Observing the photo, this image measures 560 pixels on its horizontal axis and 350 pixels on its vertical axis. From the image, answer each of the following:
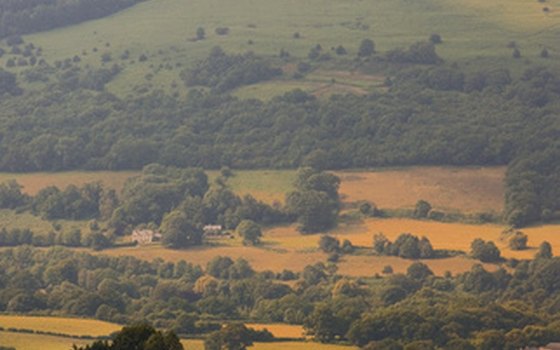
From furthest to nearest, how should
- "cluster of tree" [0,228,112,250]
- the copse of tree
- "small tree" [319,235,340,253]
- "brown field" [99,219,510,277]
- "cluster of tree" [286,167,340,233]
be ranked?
"cluster of tree" [286,167,340,233], "cluster of tree" [0,228,112,250], "small tree" [319,235,340,253], "brown field" [99,219,510,277], the copse of tree

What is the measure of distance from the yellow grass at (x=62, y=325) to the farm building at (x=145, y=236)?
4653 centimetres

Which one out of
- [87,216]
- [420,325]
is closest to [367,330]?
[420,325]

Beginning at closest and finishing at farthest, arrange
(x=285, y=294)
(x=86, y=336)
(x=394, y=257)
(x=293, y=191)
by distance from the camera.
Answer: (x=86, y=336), (x=285, y=294), (x=394, y=257), (x=293, y=191)

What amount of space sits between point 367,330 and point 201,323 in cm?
1093

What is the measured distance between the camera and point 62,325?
127625mm

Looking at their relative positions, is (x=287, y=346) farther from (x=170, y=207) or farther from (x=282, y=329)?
(x=170, y=207)

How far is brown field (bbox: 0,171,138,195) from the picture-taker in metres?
194

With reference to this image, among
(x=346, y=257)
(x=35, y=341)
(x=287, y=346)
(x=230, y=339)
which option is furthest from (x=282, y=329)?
(x=346, y=257)

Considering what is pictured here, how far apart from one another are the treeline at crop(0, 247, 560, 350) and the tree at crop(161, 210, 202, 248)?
7638 millimetres

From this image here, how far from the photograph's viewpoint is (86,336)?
122750 millimetres

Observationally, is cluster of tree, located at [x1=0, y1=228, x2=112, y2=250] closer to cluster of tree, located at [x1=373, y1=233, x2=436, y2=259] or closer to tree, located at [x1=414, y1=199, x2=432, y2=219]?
cluster of tree, located at [x1=373, y1=233, x2=436, y2=259]

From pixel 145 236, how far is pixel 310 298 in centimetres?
3122

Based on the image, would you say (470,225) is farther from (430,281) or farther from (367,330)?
(367,330)

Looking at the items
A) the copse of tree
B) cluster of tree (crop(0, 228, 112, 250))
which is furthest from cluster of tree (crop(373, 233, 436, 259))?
cluster of tree (crop(0, 228, 112, 250))
